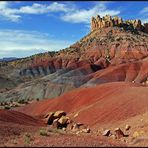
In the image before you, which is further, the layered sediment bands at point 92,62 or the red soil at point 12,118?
the layered sediment bands at point 92,62

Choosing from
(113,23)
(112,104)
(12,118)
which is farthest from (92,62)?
(12,118)

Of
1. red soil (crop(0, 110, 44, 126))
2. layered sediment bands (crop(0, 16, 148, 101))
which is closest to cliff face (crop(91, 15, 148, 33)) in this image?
layered sediment bands (crop(0, 16, 148, 101))

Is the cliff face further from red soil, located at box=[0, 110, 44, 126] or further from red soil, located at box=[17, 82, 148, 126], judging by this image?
red soil, located at box=[0, 110, 44, 126]

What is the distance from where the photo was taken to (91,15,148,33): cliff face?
167 meters

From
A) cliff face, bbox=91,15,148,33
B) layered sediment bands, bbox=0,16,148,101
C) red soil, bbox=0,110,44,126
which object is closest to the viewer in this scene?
red soil, bbox=0,110,44,126

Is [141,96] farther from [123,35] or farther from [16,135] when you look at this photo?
[123,35]

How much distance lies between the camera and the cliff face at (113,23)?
167m

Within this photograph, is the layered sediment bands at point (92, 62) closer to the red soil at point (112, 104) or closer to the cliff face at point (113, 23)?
the cliff face at point (113, 23)

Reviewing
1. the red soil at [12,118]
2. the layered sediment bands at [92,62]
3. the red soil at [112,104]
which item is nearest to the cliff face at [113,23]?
the layered sediment bands at [92,62]

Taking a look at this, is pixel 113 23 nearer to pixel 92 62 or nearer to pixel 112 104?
pixel 92 62

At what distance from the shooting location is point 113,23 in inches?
6560

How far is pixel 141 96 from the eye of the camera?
35375 millimetres

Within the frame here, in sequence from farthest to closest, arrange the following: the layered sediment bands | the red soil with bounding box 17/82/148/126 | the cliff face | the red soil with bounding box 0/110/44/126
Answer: the cliff face < the layered sediment bands < the red soil with bounding box 17/82/148/126 < the red soil with bounding box 0/110/44/126

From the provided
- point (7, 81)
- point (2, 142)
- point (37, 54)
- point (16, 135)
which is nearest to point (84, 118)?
point (16, 135)
